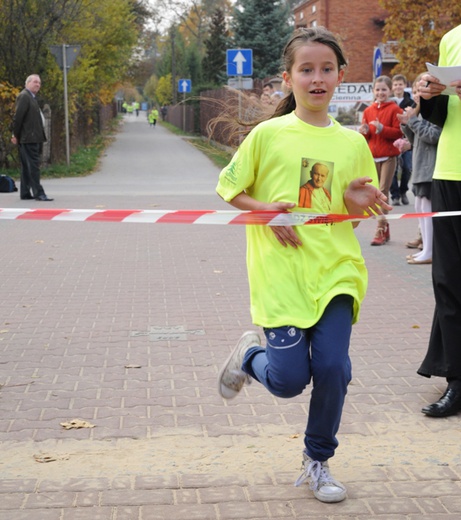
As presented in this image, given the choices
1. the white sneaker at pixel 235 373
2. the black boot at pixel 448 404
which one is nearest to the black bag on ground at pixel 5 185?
the black boot at pixel 448 404

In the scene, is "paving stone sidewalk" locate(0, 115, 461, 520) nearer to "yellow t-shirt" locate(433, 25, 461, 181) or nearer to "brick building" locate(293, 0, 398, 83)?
"yellow t-shirt" locate(433, 25, 461, 181)

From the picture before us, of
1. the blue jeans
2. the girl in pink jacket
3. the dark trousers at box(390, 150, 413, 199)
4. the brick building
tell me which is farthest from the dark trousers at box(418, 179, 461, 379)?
the brick building

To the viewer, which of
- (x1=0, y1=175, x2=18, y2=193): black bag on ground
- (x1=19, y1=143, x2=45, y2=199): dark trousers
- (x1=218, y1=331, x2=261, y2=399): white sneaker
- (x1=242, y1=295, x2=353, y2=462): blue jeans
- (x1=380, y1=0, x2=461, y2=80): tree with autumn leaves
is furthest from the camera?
(x1=380, y1=0, x2=461, y2=80): tree with autumn leaves

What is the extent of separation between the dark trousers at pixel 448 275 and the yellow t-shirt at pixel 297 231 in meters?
1.25

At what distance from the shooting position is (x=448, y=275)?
195 inches

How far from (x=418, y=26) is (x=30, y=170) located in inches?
435

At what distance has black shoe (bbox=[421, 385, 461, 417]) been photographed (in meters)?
4.89

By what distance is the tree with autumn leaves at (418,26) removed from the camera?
22422 millimetres

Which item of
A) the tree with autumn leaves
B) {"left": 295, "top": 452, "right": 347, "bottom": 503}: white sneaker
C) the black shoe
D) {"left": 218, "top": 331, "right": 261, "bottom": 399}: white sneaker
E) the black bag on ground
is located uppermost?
the tree with autumn leaves

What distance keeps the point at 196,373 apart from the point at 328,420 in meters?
2.18

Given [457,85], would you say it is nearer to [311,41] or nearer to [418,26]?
[311,41]

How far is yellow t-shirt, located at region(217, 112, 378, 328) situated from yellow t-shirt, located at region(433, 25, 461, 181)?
1231 mm

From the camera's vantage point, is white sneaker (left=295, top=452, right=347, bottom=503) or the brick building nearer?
white sneaker (left=295, top=452, right=347, bottom=503)

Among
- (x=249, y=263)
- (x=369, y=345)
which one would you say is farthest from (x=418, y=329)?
(x=249, y=263)
